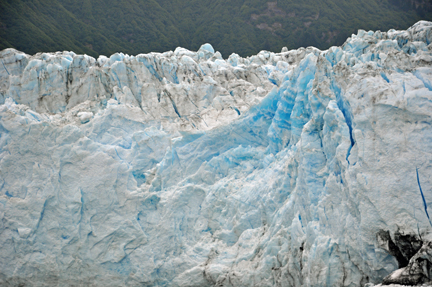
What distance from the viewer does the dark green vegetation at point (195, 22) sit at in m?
39.0

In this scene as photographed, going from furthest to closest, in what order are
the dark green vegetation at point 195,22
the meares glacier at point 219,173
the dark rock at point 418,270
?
the dark green vegetation at point 195,22
the meares glacier at point 219,173
the dark rock at point 418,270

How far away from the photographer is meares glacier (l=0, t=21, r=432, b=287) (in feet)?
24.0

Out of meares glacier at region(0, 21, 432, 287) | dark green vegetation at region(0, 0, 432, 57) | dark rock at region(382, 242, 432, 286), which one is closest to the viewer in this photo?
dark rock at region(382, 242, 432, 286)

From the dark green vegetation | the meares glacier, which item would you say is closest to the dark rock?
the meares glacier

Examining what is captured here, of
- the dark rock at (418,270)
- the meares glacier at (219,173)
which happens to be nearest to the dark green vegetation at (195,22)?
the meares glacier at (219,173)

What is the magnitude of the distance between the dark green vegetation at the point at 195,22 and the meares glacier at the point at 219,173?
2548 centimetres

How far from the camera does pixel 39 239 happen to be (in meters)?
11.8

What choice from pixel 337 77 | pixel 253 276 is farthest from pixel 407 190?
pixel 253 276

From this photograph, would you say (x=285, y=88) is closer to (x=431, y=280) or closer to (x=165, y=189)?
(x=165, y=189)

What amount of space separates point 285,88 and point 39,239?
9.50 metres

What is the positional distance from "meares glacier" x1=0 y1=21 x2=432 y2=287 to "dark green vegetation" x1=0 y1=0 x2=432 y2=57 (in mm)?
25481

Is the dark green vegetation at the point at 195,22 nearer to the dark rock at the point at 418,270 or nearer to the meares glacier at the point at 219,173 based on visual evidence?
the meares glacier at the point at 219,173

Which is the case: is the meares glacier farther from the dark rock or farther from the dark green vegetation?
the dark green vegetation

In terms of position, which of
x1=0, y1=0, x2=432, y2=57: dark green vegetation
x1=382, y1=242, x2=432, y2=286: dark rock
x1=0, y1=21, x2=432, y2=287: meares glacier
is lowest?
x1=382, y1=242, x2=432, y2=286: dark rock
